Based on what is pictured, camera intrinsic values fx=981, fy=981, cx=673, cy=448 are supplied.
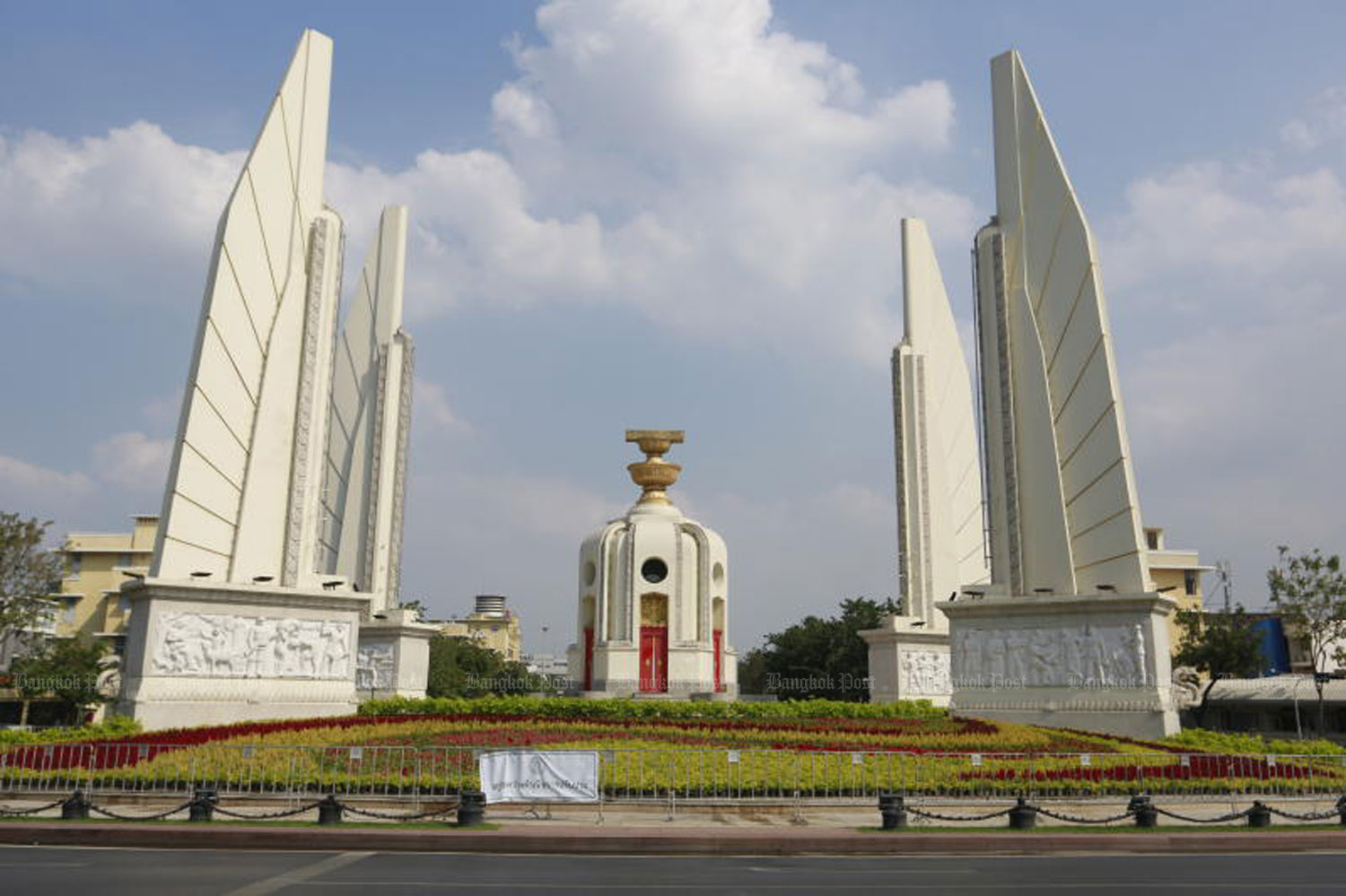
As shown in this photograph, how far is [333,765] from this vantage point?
13.6 metres

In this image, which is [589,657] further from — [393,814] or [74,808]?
[74,808]

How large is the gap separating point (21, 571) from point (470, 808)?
97.2ft

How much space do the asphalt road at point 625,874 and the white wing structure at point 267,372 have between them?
39.2 ft

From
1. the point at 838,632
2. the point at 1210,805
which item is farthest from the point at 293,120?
the point at 838,632

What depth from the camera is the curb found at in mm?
10734

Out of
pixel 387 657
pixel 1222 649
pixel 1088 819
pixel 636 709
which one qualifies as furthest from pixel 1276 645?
pixel 1088 819

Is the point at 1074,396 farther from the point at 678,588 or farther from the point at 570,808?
the point at 678,588

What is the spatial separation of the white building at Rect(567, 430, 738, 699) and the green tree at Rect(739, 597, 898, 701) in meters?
2.99

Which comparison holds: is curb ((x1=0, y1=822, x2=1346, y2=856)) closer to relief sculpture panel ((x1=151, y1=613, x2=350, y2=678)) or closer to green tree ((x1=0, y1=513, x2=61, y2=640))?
relief sculpture panel ((x1=151, y1=613, x2=350, y2=678))

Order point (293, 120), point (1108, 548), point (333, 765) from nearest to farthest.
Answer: point (333, 765)
point (1108, 548)
point (293, 120)

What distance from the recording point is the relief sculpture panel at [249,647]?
20453mm

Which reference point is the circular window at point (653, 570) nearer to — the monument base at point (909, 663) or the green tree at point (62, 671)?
the monument base at point (909, 663)

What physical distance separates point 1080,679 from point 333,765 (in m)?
15.6

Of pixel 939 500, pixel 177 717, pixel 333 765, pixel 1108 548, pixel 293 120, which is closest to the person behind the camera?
pixel 333 765
